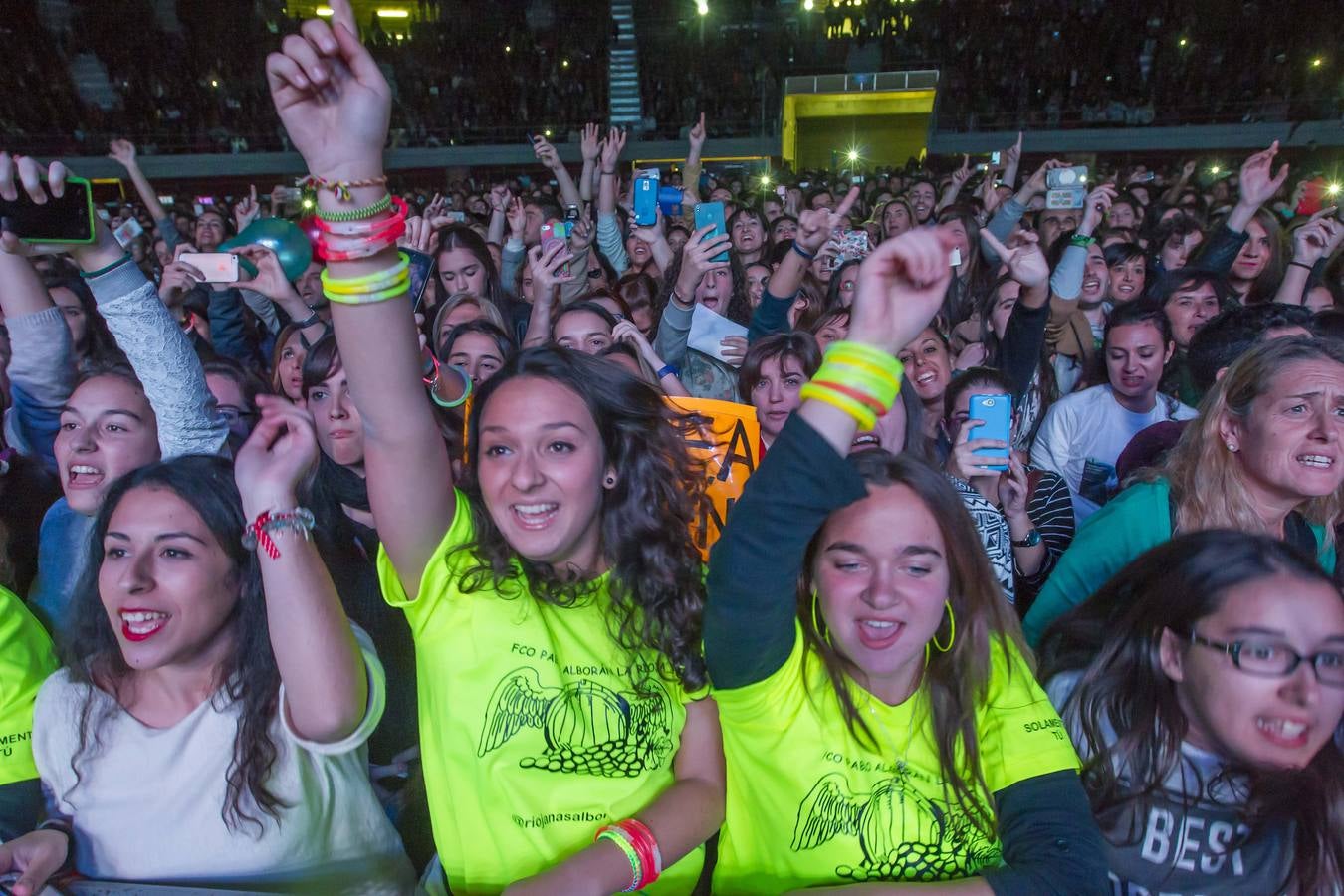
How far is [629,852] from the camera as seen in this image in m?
1.43

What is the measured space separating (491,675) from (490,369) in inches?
63.7

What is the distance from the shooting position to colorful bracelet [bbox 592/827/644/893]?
1424 mm

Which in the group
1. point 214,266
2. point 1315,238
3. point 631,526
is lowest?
point 631,526

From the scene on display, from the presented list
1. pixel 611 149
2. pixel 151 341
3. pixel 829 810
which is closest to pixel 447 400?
pixel 151 341

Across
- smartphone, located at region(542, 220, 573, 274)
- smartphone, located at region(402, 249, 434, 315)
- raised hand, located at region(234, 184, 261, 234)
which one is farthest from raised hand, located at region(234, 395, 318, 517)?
raised hand, located at region(234, 184, 261, 234)

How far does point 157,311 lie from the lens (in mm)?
2096

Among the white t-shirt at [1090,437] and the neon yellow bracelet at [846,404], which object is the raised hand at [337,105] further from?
the white t-shirt at [1090,437]

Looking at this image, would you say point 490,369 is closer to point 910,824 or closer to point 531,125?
point 910,824

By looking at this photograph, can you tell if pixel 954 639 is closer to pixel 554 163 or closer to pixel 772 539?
pixel 772 539

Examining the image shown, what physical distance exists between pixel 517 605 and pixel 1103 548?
58.6 inches

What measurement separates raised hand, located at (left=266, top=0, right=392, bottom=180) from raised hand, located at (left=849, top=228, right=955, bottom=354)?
0.77 metres

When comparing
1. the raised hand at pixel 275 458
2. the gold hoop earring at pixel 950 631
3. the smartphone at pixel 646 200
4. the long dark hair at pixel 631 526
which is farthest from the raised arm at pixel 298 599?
the smartphone at pixel 646 200

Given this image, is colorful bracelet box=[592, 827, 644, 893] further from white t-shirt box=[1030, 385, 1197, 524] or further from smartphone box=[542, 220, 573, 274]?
smartphone box=[542, 220, 573, 274]

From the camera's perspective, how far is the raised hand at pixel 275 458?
144 centimetres
